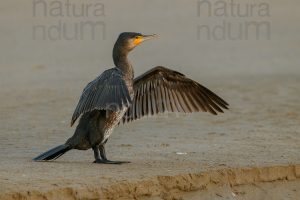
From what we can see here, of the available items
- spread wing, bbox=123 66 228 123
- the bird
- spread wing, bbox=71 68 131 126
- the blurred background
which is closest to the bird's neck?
the bird

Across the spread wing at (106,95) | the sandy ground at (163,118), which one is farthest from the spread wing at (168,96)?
the spread wing at (106,95)

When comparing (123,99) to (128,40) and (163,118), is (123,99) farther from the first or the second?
(163,118)

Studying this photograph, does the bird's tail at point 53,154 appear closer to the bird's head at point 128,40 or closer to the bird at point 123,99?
the bird at point 123,99

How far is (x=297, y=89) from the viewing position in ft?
52.2

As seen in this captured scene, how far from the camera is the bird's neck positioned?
1039cm

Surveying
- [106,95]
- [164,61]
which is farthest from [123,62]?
[164,61]

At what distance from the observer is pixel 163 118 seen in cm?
1388

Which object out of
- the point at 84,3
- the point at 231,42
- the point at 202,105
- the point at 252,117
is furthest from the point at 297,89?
the point at 84,3

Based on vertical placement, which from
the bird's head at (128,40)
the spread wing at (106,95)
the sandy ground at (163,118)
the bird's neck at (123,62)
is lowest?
the sandy ground at (163,118)

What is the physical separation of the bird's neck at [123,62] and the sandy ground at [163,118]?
862 millimetres

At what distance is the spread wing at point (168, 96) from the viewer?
36.9ft

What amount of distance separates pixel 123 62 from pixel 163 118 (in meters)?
3.49

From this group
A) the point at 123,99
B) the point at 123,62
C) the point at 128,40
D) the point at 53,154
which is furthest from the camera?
the point at 128,40

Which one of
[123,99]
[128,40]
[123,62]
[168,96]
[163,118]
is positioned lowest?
[163,118]
